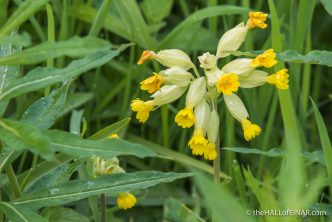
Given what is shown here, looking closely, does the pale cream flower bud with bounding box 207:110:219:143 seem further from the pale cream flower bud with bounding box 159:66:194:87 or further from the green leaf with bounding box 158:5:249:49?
the green leaf with bounding box 158:5:249:49

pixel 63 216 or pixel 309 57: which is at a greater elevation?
pixel 309 57

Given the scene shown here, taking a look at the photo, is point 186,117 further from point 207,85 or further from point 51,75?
point 51,75

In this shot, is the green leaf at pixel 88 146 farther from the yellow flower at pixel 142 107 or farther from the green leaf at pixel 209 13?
the green leaf at pixel 209 13

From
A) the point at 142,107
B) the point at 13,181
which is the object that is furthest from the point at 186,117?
the point at 13,181

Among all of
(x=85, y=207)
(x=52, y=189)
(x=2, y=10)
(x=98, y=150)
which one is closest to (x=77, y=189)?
(x=52, y=189)

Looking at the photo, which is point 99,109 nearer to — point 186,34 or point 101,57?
point 186,34

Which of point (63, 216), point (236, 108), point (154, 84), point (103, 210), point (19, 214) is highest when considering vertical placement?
point (154, 84)

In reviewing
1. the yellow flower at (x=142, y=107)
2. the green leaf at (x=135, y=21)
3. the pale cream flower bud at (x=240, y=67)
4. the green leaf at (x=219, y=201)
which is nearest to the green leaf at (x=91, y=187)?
the yellow flower at (x=142, y=107)
